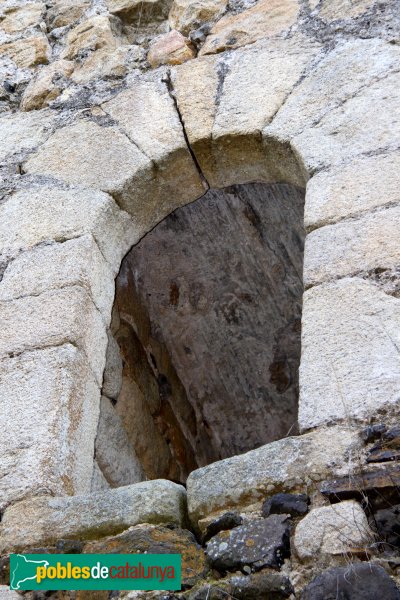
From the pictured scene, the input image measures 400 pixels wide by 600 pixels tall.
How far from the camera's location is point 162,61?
362cm

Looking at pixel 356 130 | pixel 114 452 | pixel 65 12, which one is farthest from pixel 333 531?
pixel 65 12

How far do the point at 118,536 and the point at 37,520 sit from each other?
254 mm

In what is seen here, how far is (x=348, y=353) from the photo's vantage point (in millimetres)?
2168

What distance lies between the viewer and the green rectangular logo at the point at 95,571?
5.96 ft

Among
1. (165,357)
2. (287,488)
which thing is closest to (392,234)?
(287,488)

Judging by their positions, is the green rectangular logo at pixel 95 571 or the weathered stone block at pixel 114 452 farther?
the weathered stone block at pixel 114 452

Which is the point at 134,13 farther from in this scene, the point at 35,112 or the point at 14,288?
the point at 14,288

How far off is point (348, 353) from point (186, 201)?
4.37 ft

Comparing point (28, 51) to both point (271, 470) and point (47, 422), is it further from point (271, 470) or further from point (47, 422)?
point (271, 470)

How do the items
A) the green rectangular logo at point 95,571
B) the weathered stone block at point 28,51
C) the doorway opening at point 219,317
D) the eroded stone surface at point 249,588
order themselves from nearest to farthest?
the eroded stone surface at point 249,588
the green rectangular logo at point 95,571
the weathered stone block at point 28,51
the doorway opening at point 219,317

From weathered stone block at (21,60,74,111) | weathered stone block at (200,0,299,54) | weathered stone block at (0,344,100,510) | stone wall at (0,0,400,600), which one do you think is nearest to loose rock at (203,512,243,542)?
stone wall at (0,0,400,600)

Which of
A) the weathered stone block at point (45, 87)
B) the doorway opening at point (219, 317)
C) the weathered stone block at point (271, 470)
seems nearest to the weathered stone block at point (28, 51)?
the weathered stone block at point (45, 87)

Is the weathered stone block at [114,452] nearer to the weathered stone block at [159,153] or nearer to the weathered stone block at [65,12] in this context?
the weathered stone block at [159,153]

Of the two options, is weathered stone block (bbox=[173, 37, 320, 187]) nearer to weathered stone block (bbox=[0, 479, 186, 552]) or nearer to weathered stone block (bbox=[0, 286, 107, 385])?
weathered stone block (bbox=[0, 286, 107, 385])
